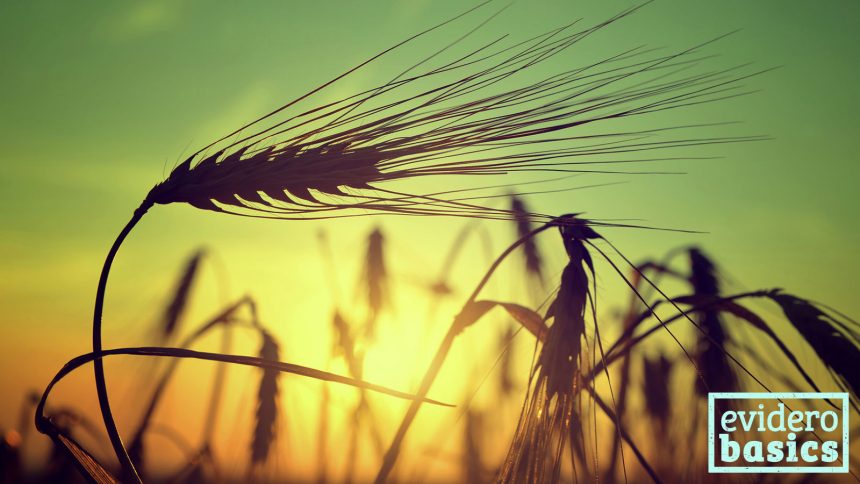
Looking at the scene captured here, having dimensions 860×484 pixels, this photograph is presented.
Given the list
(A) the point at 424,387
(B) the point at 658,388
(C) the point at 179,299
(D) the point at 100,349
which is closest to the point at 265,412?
(C) the point at 179,299

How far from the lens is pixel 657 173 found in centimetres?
112

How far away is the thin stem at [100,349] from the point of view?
1.18m

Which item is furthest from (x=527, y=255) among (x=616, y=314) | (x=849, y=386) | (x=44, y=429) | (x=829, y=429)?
(x=44, y=429)

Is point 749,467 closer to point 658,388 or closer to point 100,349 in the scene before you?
point 658,388

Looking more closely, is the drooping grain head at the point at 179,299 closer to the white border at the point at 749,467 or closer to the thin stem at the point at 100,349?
the thin stem at the point at 100,349

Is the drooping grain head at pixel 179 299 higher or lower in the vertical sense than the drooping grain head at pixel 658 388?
higher

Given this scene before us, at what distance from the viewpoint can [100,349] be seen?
1.27 meters

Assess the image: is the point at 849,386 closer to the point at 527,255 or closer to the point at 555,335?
the point at 555,335

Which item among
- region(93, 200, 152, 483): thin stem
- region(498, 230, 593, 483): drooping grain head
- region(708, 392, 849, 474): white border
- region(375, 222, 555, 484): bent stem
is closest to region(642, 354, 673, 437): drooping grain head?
region(708, 392, 849, 474): white border

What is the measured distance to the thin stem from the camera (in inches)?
46.3

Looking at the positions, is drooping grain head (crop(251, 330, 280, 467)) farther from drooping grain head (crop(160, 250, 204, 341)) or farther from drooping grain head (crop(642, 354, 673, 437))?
drooping grain head (crop(642, 354, 673, 437))

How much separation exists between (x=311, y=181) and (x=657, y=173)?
0.67 meters

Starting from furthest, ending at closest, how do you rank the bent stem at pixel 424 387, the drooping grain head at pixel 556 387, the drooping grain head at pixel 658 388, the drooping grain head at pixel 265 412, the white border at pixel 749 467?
the drooping grain head at pixel 658 388
the drooping grain head at pixel 265 412
the white border at pixel 749 467
the bent stem at pixel 424 387
the drooping grain head at pixel 556 387

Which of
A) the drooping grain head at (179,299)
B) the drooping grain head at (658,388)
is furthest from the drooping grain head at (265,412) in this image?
the drooping grain head at (658,388)
